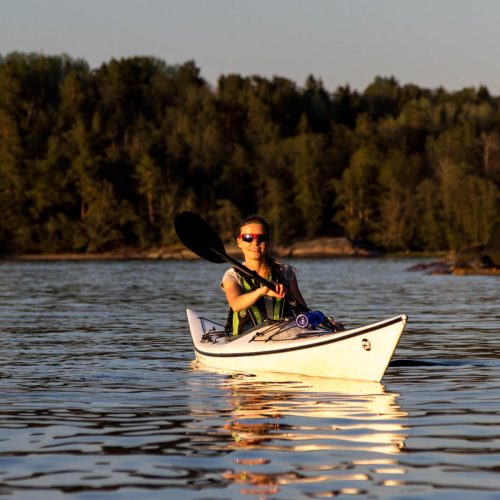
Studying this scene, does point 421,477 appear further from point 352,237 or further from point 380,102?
point 380,102

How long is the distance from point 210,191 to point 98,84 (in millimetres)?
22113

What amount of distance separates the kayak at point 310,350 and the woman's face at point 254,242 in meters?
0.76

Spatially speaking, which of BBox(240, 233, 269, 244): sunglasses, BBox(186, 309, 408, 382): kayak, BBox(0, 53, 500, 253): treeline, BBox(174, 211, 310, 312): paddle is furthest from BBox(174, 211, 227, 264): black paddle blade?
BBox(0, 53, 500, 253): treeline

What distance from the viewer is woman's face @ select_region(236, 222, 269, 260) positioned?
13.7m

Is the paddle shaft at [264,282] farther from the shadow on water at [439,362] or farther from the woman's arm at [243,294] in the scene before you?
the shadow on water at [439,362]

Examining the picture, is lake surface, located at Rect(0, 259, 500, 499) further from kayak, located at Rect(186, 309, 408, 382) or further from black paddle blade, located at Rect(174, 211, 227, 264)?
black paddle blade, located at Rect(174, 211, 227, 264)

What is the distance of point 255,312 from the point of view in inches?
572

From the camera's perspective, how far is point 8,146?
116000 millimetres

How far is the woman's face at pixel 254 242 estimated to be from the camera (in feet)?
44.9

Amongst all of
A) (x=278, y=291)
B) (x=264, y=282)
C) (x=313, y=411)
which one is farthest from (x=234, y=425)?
(x=264, y=282)

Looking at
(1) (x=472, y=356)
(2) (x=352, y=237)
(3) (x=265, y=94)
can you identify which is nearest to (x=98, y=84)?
(3) (x=265, y=94)

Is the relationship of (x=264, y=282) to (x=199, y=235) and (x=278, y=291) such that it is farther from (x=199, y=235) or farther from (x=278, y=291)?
Answer: (x=199, y=235)

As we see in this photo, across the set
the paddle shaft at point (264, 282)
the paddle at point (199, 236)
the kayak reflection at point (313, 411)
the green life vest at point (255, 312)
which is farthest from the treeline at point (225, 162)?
the kayak reflection at point (313, 411)

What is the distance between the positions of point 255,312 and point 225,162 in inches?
4369
